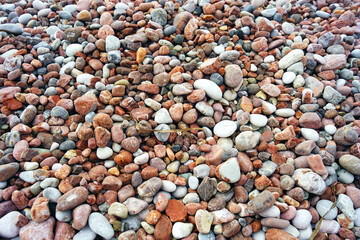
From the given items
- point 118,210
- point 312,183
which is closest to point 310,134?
point 312,183

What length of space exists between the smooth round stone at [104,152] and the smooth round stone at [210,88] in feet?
2.87

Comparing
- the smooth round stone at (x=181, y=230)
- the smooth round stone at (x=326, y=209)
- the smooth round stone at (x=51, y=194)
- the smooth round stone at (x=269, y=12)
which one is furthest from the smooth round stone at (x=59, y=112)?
the smooth round stone at (x=269, y=12)

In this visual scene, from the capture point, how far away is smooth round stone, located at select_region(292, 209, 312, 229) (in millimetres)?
1505

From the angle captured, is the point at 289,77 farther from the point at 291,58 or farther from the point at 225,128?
the point at 225,128

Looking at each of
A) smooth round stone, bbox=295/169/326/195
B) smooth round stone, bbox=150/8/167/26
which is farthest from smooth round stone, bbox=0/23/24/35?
smooth round stone, bbox=295/169/326/195

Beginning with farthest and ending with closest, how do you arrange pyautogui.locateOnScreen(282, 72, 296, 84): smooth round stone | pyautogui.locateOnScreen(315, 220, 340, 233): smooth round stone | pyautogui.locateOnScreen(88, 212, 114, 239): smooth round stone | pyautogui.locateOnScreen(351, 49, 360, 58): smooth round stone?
pyautogui.locateOnScreen(351, 49, 360, 58): smooth round stone → pyautogui.locateOnScreen(282, 72, 296, 84): smooth round stone → pyautogui.locateOnScreen(315, 220, 340, 233): smooth round stone → pyautogui.locateOnScreen(88, 212, 114, 239): smooth round stone

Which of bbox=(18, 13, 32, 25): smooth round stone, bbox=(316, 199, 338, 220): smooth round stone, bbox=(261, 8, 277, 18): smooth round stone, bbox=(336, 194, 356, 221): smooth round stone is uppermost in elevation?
bbox=(261, 8, 277, 18): smooth round stone

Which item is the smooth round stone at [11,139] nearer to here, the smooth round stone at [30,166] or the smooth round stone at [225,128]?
the smooth round stone at [30,166]

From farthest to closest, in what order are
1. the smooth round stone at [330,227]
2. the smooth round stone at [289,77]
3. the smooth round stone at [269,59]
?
1. the smooth round stone at [269,59]
2. the smooth round stone at [289,77]
3. the smooth round stone at [330,227]

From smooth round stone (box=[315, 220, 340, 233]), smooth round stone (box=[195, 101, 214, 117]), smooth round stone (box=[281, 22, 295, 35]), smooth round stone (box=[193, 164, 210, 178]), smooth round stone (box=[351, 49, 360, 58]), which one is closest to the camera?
smooth round stone (box=[315, 220, 340, 233])

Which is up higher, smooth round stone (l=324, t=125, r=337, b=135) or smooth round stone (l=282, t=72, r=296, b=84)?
smooth round stone (l=282, t=72, r=296, b=84)

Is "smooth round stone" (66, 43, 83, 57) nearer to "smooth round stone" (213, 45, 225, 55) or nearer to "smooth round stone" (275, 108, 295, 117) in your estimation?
"smooth round stone" (213, 45, 225, 55)

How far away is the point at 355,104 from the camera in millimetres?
2014

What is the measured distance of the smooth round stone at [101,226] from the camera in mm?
1412
